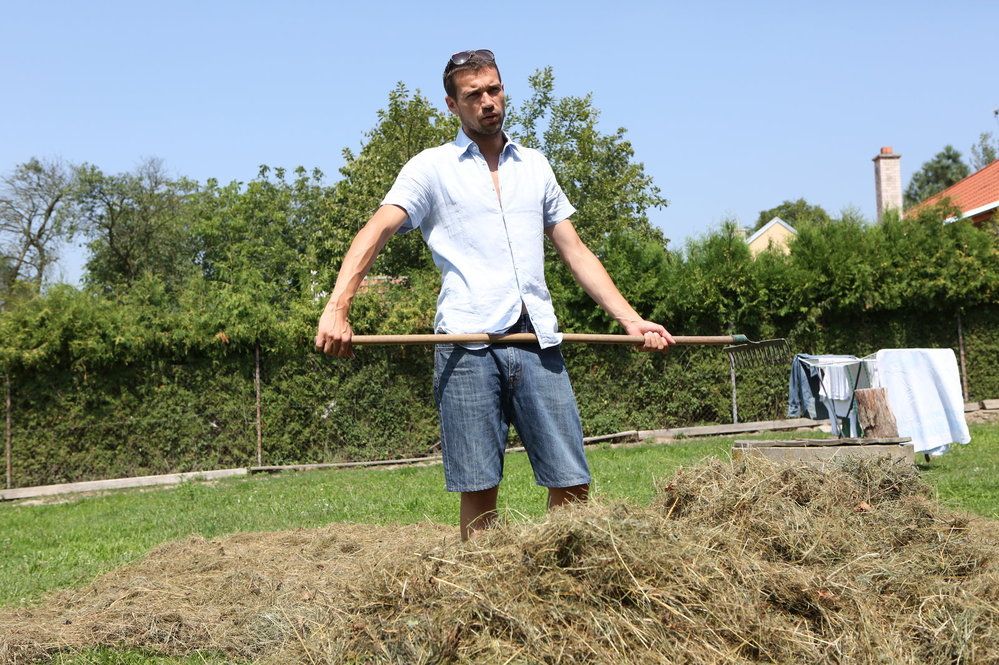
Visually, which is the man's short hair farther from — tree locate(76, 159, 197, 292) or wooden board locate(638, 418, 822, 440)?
tree locate(76, 159, 197, 292)

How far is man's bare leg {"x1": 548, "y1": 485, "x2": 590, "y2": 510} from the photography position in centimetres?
312

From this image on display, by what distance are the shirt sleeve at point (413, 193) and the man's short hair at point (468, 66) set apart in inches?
10.8

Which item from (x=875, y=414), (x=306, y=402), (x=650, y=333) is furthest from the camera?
(x=306, y=402)

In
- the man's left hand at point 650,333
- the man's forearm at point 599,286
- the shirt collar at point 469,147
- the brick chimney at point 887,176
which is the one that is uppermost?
the brick chimney at point 887,176

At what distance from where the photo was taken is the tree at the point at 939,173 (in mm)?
58281

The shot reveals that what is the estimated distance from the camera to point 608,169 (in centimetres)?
2575

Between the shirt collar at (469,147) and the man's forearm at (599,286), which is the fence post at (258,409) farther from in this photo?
the shirt collar at (469,147)

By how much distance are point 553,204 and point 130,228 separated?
3786cm

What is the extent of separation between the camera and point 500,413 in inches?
122

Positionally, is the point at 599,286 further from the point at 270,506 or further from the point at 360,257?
the point at 270,506

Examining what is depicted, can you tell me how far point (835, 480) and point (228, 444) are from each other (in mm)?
9100

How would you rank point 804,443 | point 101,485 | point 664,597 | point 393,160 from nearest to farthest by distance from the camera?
1. point 664,597
2. point 804,443
3. point 101,485
4. point 393,160

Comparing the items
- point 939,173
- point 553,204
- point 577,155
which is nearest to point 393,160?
point 577,155

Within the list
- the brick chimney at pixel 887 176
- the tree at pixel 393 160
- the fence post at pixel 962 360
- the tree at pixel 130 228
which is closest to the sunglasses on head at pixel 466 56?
the fence post at pixel 962 360
